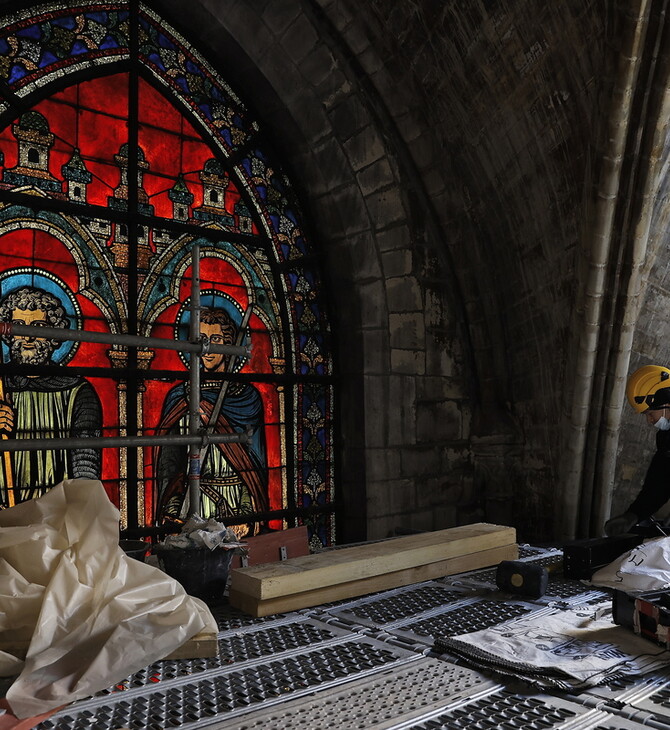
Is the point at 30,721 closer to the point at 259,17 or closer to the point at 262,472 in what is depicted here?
the point at 262,472

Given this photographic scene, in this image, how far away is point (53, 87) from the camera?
3.62 meters

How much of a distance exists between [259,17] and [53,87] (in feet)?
4.43

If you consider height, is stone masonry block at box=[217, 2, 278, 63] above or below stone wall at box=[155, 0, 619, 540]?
above

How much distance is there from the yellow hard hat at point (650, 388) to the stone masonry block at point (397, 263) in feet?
5.80

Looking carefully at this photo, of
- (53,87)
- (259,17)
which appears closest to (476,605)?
(53,87)

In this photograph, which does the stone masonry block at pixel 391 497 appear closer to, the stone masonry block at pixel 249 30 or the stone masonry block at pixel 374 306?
the stone masonry block at pixel 374 306

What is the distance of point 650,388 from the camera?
10.6ft

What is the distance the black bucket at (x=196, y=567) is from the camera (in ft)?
7.34

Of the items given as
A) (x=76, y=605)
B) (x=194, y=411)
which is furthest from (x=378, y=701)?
(x=194, y=411)

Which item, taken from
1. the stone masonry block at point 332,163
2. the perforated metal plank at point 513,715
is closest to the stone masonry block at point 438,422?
the stone masonry block at point 332,163

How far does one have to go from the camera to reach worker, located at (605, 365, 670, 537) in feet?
10.4

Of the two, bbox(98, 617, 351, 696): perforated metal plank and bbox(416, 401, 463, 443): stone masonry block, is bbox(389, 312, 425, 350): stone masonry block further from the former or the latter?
bbox(98, 617, 351, 696): perforated metal plank

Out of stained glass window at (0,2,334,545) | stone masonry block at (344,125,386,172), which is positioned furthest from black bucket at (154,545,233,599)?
stone masonry block at (344,125,386,172)

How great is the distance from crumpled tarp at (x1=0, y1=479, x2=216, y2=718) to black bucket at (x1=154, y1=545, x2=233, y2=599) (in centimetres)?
33
